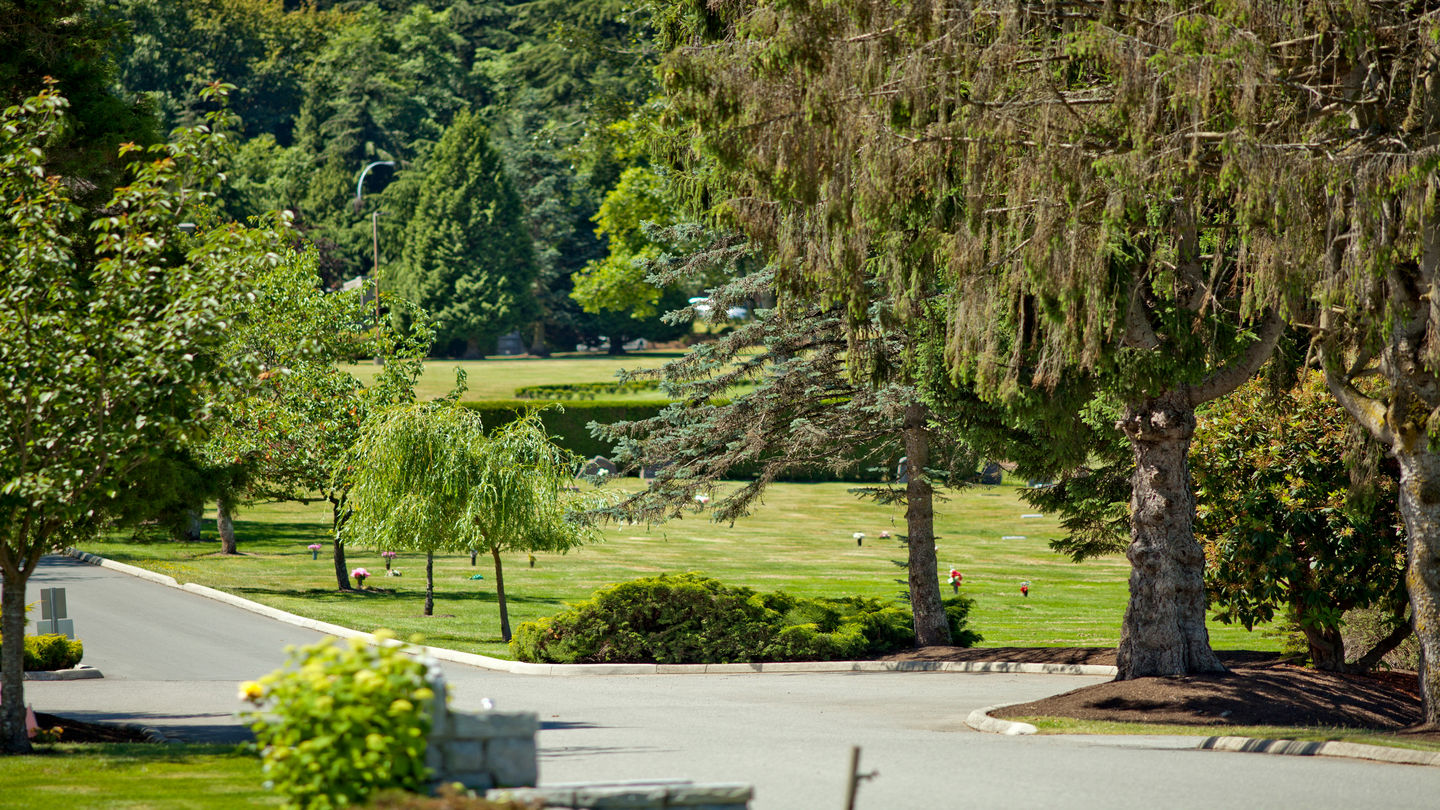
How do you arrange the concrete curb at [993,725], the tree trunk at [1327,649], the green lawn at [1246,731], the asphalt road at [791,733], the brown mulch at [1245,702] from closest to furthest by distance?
the asphalt road at [791,733]
the green lawn at [1246,731]
the concrete curb at [993,725]
the brown mulch at [1245,702]
the tree trunk at [1327,649]

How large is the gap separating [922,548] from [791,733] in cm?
897

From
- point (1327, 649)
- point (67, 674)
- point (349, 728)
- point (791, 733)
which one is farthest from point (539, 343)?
point (349, 728)

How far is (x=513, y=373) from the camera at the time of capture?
65812 mm

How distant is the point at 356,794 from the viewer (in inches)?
237

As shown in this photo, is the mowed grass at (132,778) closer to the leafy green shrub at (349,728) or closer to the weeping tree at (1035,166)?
the leafy green shrub at (349,728)

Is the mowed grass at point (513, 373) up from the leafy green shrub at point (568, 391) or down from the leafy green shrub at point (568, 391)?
up

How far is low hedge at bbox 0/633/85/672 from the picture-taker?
721 inches

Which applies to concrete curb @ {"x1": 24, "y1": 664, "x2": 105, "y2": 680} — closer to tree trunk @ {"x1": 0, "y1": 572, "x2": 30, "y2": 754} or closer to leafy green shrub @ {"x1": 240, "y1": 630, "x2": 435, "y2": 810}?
tree trunk @ {"x1": 0, "y1": 572, "x2": 30, "y2": 754}

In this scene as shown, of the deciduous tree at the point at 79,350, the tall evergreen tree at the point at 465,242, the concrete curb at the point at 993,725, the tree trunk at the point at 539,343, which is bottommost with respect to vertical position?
the concrete curb at the point at 993,725

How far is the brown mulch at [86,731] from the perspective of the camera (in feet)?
44.1

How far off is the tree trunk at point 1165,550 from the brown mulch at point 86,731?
1106 cm

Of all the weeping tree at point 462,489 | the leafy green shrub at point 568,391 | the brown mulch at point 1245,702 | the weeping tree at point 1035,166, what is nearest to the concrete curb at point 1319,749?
the brown mulch at point 1245,702

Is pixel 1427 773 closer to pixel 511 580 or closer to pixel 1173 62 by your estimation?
pixel 1173 62

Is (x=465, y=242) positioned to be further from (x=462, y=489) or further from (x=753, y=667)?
(x=753, y=667)
